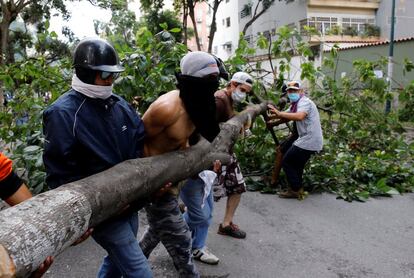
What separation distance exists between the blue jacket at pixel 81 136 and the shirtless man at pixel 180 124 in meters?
0.25

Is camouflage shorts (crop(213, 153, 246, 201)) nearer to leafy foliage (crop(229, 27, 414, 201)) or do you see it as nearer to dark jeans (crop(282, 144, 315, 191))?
dark jeans (crop(282, 144, 315, 191))

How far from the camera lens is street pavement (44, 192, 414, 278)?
3.35m

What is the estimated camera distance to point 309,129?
502 centimetres

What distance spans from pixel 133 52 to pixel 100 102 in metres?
2.37

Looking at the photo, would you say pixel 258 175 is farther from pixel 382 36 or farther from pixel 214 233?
pixel 382 36

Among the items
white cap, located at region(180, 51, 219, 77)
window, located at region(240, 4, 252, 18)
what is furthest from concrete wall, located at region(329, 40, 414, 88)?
white cap, located at region(180, 51, 219, 77)

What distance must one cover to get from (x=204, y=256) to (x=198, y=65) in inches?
65.5

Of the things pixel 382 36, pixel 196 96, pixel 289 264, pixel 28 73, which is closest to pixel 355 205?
pixel 289 264

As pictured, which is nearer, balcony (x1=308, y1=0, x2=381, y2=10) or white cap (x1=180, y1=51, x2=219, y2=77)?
white cap (x1=180, y1=51, x2=219, y2=77)

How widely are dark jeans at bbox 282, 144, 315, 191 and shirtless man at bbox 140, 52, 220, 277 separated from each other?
Result: 2567 millimetres

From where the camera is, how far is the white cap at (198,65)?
8.56 feet

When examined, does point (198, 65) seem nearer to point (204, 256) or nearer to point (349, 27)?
point (204, 256)

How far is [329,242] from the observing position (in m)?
3.94

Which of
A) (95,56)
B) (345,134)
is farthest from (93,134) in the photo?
(345,134)
